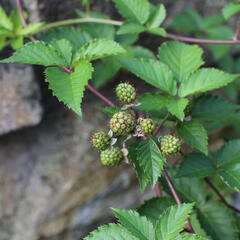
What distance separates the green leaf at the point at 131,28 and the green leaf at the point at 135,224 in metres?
0.74

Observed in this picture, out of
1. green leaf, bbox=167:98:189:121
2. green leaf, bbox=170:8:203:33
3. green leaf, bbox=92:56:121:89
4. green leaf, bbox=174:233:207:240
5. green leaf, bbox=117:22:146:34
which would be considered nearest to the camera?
green leaf, bbox=174:233:207:240

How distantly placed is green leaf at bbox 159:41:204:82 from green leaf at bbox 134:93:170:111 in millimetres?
157

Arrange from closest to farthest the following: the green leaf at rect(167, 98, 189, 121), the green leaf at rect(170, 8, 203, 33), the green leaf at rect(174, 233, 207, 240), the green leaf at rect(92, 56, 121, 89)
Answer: the green leaf at rect(174, 233, 207, 240) → the green leaf at rect(167, 98, 189, 121) → the green leaf at rect(92, 56, 121, 89) → the green leaf at rect(170, 8, 203, 33)

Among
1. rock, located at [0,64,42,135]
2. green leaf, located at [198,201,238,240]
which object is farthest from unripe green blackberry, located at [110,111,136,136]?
rock, located at [0,64,42,135]

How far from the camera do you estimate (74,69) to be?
4.12ft

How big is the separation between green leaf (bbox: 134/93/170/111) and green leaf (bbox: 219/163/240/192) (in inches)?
11.6

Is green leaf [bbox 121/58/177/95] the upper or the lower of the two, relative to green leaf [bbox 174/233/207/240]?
upper

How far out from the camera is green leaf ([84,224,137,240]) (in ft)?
3.32

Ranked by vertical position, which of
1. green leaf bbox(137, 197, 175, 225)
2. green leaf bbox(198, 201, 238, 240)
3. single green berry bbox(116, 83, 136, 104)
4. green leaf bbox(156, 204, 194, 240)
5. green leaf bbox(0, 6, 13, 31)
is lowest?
green leaf bbox(198, 201, 238, 240)

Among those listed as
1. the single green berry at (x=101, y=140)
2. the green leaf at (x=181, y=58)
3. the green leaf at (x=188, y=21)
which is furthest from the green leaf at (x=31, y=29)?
the green leaf at (x=188, y=21)

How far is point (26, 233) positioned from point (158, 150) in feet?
4.85

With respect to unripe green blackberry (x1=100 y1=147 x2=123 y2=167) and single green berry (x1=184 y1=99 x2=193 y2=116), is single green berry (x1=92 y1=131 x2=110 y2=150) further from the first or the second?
single green berry (x1=184 y1=99 x2=193 y2=116)

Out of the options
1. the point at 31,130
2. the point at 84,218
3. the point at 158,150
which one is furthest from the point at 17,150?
the point at 158,150

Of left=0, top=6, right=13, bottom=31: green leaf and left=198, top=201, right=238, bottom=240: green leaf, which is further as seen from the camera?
left=0, top=6, right=13, bottom=31: green leaf
